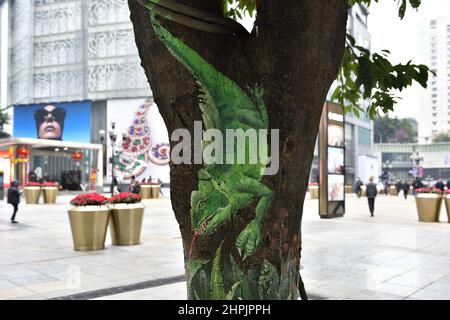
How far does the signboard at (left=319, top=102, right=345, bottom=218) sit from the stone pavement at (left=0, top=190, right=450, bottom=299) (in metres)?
3.47

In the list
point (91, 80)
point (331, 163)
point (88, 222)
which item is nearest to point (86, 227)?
point (88, 222)

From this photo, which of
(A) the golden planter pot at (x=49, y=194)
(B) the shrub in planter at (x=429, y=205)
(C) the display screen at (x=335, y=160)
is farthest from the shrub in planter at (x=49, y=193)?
(B) the shrub in planter at (x=429, y=205)

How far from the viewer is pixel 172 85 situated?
219cm

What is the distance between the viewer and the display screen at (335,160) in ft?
58.2

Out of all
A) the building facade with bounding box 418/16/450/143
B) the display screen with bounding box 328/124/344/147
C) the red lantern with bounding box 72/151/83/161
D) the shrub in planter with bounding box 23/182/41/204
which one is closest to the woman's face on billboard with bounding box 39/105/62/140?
the red lantern with bounding box 72/151/83/161

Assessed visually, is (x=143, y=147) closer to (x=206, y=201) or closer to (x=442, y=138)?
(x=206, y=201)

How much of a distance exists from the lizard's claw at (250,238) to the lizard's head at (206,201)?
0.52 feet

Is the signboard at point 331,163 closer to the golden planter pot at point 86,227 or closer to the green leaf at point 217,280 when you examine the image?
the golden planter pot at point 86,227

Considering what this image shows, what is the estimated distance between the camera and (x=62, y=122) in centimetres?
5362

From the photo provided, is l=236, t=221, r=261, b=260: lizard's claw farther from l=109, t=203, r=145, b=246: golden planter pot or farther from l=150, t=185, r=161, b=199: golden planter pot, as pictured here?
l=150, t=185, r=161, b=199: golden planter pot

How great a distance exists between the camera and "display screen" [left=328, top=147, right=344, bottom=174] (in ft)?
58.2

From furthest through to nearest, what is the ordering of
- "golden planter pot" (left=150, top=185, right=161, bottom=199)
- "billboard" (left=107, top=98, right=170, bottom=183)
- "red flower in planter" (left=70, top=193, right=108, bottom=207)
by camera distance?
"billboard" (left=107, top=98, right=170, bottom=183)
"golden planter pot" (left=150, top=185, right=161, bottom=199)
"red flower in planter" (left=70, top=193, right=108, bottom=207)

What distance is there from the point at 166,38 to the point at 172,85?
8.9 inches

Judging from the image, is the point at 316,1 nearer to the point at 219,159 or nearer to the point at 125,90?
the point at 219,159
